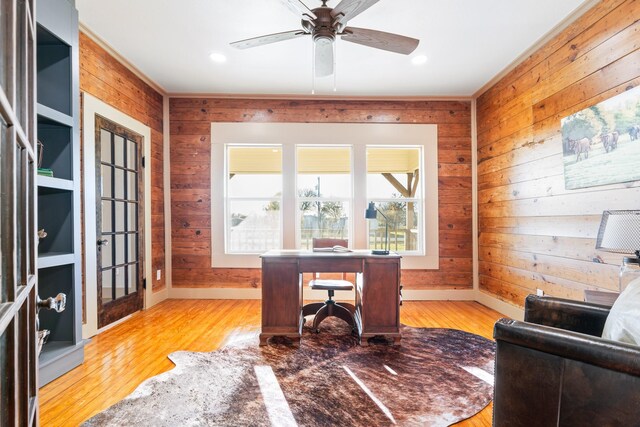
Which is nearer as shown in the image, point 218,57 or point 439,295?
point 218,57

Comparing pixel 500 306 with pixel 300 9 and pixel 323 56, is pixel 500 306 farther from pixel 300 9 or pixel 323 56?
pixel 300 9

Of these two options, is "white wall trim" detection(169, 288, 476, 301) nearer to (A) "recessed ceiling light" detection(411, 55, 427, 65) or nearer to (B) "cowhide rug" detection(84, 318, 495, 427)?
(B) "cowhide rug" detection(84, 318, 495, 427)

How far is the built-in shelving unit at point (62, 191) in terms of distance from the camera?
90.7 inches

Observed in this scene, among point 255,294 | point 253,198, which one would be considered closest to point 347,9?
point 253,198

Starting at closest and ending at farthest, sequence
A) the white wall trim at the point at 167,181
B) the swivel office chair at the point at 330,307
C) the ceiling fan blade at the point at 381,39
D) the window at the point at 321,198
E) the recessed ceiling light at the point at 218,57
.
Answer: the ceiling fan blade at the point at 381,39 → the swivel office chair at the point at 330,307 → the recessed ceiling light at the point at 218,57 → the white wall trim at the point at 167,181 → the window at the point at 321,198

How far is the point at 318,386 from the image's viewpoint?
6.89 ft

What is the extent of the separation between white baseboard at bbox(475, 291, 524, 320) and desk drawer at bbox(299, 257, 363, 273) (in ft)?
6.45

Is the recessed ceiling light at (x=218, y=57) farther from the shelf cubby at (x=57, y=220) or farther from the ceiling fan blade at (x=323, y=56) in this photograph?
the shelf cubby at (x=57, y=220)

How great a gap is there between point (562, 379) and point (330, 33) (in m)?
2.33

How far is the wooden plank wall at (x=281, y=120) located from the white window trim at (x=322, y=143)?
90 mm

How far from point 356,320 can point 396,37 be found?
2443mm

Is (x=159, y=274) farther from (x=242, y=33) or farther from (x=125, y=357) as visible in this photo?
(x=242, y=33)

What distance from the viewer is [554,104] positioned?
9.55 ft

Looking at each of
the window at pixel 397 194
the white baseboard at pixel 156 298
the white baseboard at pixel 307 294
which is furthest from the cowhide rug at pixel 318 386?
the window at pixel 397 194
